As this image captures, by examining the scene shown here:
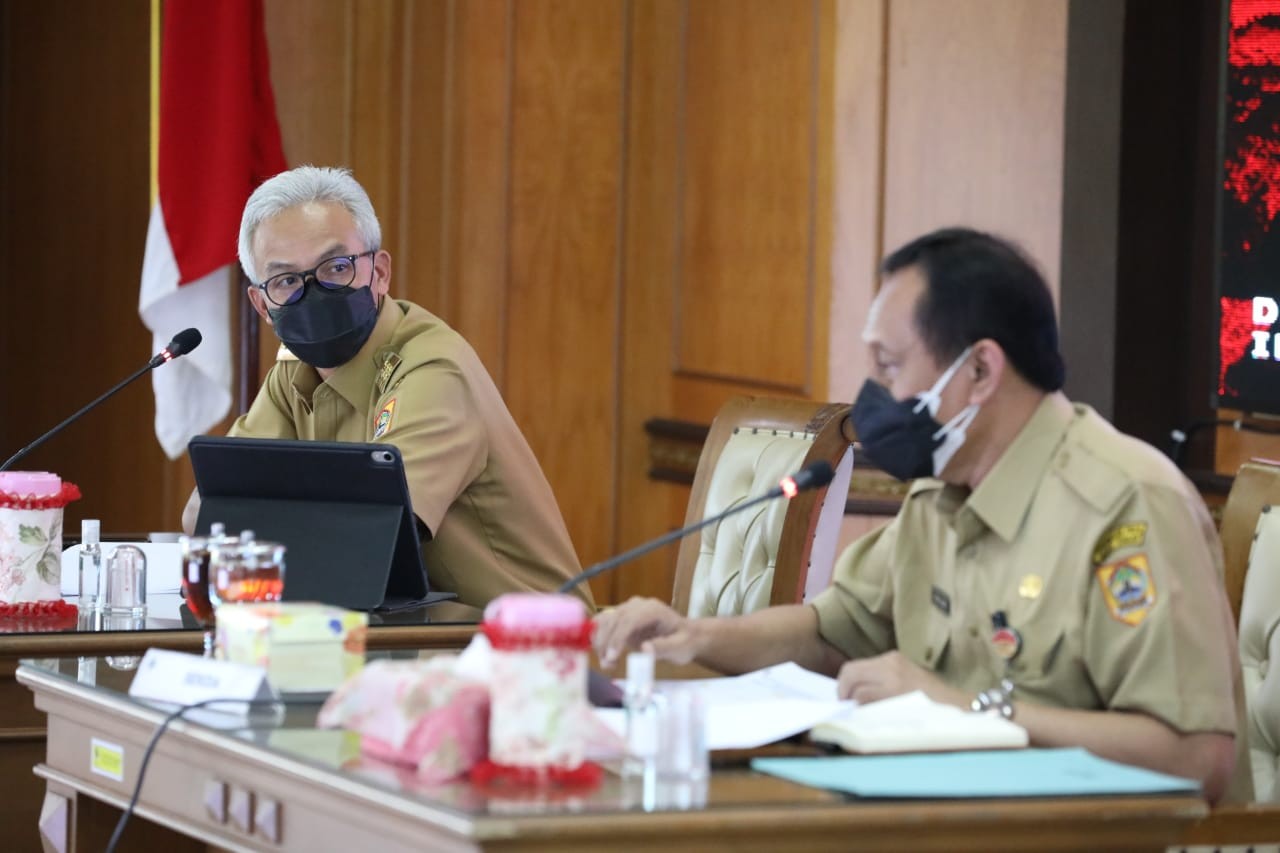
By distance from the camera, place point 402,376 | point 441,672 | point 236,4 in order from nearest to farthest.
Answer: point 441,672
point 402,376
point 236,4

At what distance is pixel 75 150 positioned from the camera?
6.26 meters

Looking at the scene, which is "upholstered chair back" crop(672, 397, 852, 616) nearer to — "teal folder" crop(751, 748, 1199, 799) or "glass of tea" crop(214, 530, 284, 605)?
"glass of tea" crop(214, 530, 284, 605)

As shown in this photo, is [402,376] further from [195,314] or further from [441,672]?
[195,314]

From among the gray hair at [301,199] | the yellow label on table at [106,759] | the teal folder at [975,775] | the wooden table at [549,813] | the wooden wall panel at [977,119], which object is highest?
the wooden wall panel at [977,119]

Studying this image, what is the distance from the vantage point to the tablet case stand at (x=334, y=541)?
268cm

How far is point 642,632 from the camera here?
214 cm

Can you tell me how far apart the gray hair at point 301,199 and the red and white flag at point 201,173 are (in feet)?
7.14

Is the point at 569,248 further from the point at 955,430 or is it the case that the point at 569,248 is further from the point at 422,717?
the point at 422,717

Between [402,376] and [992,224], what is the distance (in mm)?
1626

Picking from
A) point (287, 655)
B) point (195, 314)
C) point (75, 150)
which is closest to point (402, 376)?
point (287, 655)

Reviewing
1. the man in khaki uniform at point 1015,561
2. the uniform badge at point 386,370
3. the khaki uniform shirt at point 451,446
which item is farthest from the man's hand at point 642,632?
the uniform badge at point 386,370

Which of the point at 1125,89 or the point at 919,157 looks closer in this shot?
the point at 1125,89

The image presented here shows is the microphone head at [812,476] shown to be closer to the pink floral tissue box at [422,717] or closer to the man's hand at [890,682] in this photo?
the man's hand at [890,682]

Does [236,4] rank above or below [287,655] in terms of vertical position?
above
